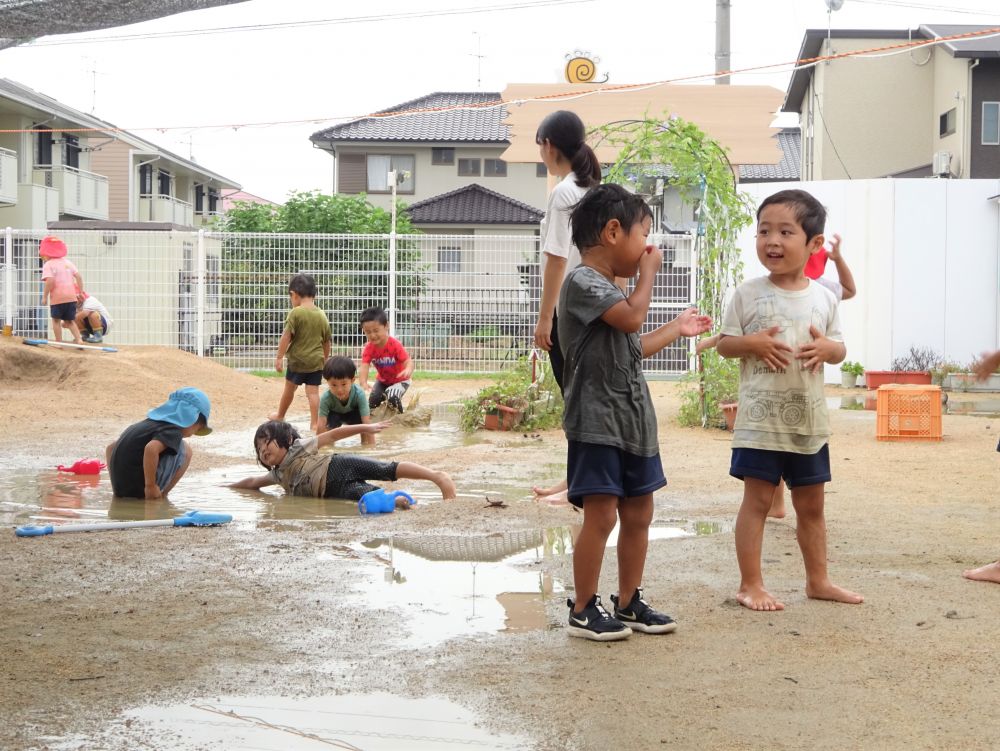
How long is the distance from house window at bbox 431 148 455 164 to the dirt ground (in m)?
35.0

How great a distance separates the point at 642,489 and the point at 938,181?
14241 mm

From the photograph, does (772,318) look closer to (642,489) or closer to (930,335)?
(642,489)

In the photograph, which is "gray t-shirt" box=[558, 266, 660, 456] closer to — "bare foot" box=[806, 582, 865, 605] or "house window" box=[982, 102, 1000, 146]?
"bare foot" box=[806, 582, 865, 605]

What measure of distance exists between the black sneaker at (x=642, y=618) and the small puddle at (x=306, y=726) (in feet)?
3.09

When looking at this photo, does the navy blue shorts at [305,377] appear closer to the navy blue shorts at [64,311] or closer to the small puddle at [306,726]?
the navy blue shorts at [64,311]

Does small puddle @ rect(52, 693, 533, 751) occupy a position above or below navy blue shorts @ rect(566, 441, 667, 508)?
below

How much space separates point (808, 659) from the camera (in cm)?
350

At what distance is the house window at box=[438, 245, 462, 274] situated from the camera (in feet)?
63.9

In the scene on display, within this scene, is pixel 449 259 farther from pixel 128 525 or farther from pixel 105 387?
pixel 128 525

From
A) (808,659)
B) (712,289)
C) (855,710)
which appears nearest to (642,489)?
(808,659)

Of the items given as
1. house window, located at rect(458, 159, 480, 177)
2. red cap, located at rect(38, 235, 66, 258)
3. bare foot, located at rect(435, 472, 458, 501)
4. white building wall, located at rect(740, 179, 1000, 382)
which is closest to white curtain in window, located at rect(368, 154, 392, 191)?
house window, located at rect(458, 159, 480, 177)

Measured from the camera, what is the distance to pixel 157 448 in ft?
21.9

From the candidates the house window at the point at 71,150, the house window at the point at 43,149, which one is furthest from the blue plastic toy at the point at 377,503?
the house window at the point at 71,150

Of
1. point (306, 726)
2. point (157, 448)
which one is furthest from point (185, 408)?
point (306, 726)
